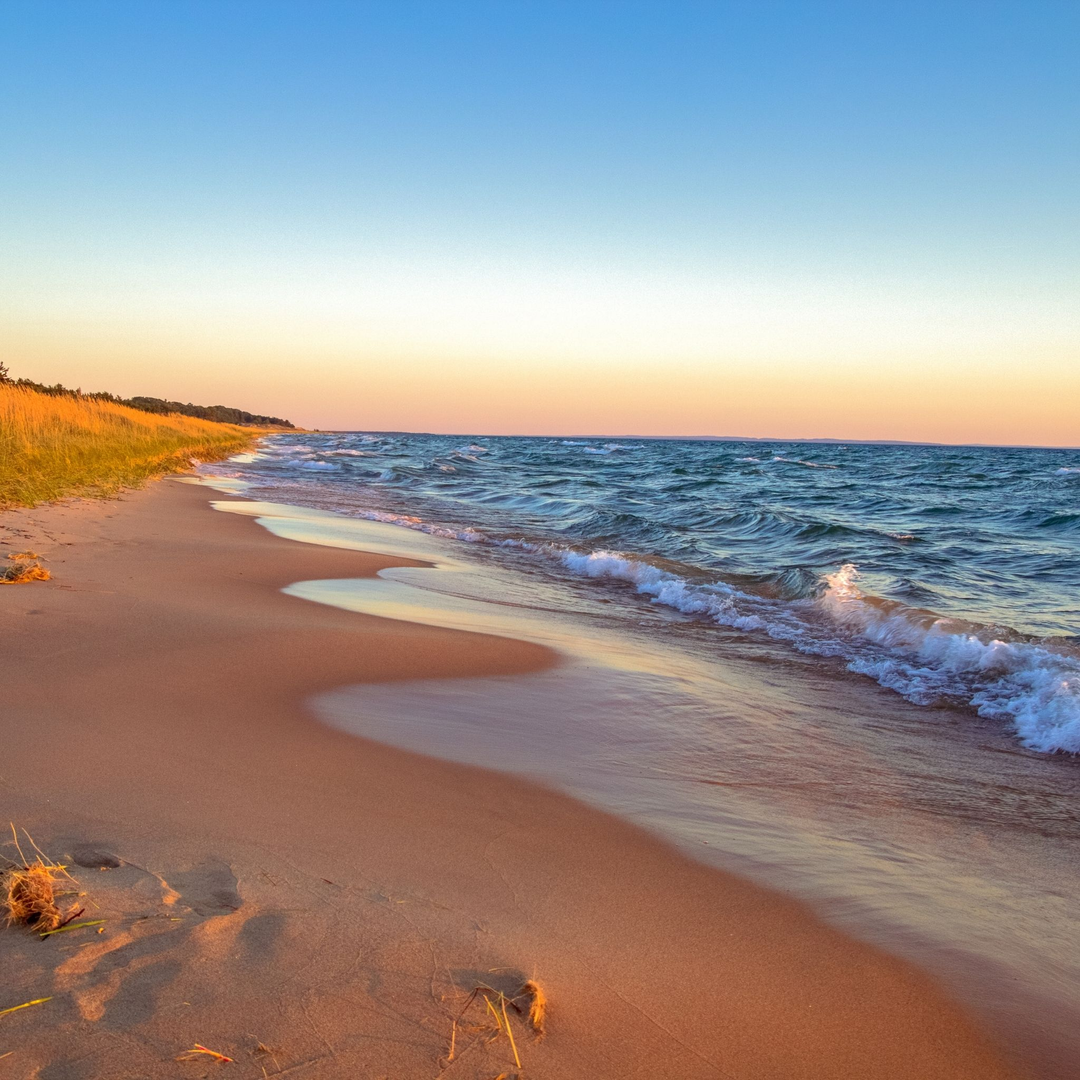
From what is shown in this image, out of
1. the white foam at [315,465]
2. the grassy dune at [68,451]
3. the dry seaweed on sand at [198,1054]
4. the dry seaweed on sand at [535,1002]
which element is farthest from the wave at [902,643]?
the white foam at [315,465]

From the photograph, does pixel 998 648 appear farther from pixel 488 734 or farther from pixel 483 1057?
pixel 483 1057

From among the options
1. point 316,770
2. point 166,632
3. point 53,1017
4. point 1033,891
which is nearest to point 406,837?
point 316,770

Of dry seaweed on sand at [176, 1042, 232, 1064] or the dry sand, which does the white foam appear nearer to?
the dry sand

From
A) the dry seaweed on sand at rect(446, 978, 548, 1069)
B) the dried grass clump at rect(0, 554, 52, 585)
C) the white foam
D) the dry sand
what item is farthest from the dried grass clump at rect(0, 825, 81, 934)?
the white foam

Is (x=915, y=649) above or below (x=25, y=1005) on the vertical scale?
above

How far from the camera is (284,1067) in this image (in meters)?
1.64

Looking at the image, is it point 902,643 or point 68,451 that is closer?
Answer: point 902,643

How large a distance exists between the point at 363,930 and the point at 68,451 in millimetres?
15219

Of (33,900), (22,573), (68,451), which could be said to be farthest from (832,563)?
(68,451)

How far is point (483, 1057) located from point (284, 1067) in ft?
1.39

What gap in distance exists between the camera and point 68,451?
1460 centimetres

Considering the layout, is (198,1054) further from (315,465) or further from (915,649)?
(315,465)

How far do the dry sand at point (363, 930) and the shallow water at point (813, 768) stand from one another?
0.22 metres

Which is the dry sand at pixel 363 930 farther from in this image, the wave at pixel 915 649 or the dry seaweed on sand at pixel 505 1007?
the wave at pixel 915 649
